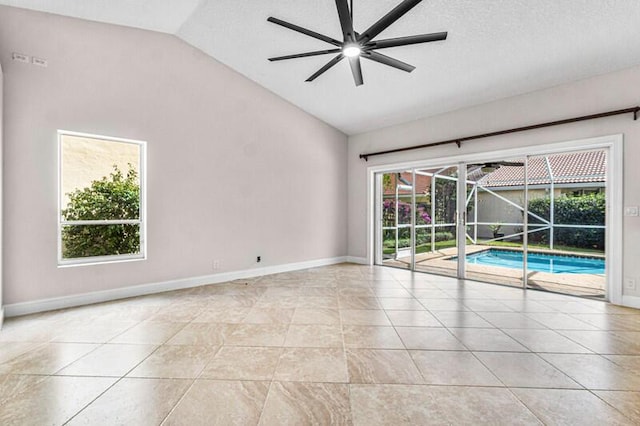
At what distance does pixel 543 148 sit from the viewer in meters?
4.24

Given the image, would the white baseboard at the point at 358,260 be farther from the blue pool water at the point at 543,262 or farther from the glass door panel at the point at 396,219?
the blue pool water at the point at 543,262

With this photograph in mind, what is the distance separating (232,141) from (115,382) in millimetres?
3809

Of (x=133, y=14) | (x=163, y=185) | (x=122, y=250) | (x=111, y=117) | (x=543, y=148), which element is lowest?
(x=122, y=250)

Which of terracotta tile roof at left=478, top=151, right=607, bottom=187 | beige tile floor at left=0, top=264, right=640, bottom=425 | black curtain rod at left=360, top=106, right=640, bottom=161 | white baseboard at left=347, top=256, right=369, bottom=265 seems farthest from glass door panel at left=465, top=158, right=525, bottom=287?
white baseboard at left=347, top=256, right=369, bottom=265

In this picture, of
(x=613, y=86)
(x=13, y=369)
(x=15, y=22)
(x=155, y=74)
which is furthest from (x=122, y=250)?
(x=613, y=86)

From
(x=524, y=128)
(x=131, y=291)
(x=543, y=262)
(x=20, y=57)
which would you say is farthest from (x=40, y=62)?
(x=543, y=262)

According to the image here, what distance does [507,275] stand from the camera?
5312 mm

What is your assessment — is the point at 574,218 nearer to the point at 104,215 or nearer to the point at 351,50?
the point at 351,50

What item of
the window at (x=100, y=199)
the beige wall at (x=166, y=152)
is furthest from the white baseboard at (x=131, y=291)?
the window at (x=100, y=199)

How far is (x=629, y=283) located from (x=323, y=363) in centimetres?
412

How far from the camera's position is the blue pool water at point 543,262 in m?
5.81

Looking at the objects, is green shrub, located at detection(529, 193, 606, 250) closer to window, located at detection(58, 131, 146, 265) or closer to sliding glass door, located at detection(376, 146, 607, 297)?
sliding glass door, located at detection(376, 146, 607, 297)

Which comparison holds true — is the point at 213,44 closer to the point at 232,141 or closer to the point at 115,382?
the point at 232,141

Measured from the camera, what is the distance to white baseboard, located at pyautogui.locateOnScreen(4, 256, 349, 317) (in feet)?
10.9
